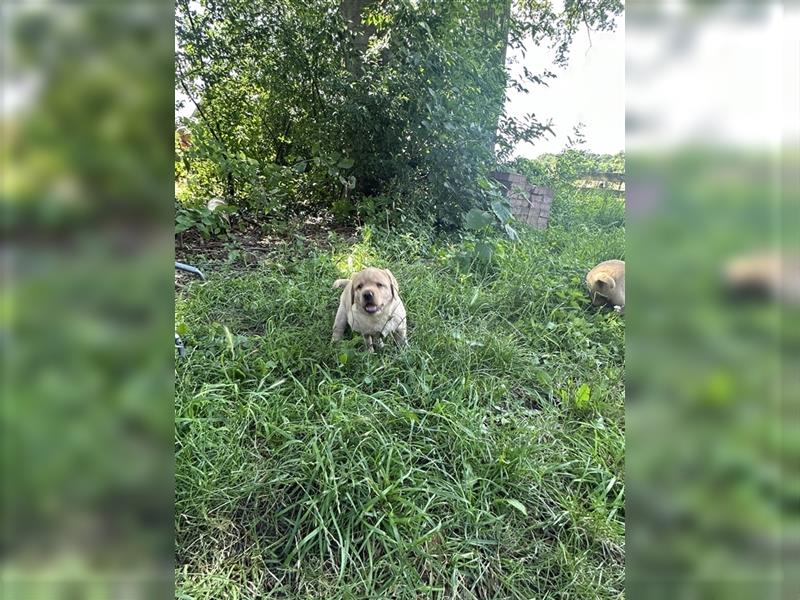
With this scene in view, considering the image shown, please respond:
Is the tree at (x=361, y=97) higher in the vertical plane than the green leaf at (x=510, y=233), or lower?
higher

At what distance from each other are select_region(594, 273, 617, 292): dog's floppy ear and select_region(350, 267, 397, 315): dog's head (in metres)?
1.91

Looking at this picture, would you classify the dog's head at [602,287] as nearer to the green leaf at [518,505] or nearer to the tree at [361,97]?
the tree at [361,97]

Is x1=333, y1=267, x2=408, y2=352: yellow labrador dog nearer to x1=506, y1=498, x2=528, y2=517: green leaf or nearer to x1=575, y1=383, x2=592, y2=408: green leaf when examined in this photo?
x1=575, y1=383, x2=592, y2=408: green leaf

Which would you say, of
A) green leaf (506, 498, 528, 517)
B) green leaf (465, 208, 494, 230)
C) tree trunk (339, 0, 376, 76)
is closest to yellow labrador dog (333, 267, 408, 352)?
green leaf (506, 498, 528, 517)

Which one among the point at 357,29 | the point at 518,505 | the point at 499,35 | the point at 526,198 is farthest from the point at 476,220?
the point at 518,505

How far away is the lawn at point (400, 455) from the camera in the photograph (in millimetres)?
1591

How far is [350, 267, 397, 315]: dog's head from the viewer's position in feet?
9.80

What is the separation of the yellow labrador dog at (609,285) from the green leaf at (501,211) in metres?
1.66

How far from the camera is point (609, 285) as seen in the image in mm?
3775

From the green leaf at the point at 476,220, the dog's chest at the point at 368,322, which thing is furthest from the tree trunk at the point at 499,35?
the dog's chest at the point at 368,322

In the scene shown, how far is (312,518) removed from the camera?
1.72m

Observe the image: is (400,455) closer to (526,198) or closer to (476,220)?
(476,220)
